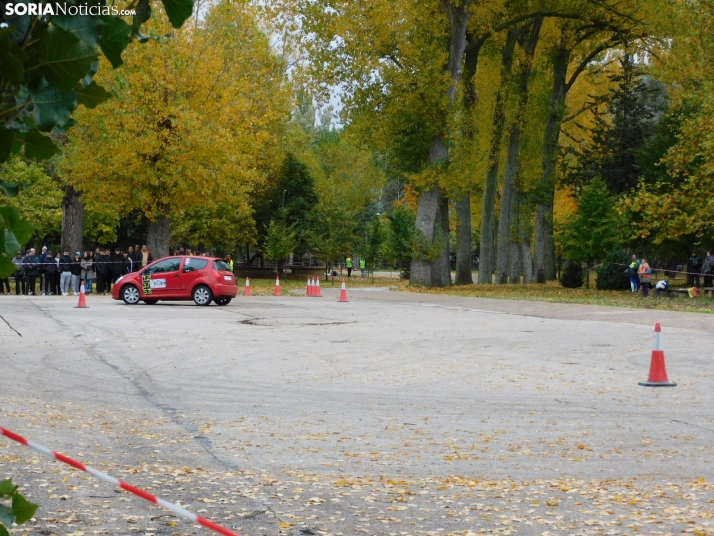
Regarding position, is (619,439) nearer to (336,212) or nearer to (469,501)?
(469,501)

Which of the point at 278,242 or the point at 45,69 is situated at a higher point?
the point at 278,242

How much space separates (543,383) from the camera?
1412 centimetres

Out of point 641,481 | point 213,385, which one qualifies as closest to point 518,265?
point 213,385

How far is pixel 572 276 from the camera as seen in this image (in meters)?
49.7

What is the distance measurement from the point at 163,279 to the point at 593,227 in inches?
867

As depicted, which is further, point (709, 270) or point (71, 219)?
point (71, 219)

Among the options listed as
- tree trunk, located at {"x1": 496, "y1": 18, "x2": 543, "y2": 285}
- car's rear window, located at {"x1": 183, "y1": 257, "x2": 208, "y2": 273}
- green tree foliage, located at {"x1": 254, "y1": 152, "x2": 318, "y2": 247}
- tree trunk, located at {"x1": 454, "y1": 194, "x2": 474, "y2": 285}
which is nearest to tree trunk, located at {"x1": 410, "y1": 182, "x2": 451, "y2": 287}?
tree trunk, located at {"x1": 454, "y1": 194, "x2": 474, "y2": 285}

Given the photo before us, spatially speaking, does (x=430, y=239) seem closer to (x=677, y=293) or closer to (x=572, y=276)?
(x=572, y=276)

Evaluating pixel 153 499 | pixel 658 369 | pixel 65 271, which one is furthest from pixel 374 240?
pixel 153 499

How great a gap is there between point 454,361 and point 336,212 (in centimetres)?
4420

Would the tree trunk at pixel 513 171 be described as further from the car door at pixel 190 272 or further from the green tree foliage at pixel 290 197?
the car door at pixel 190 272

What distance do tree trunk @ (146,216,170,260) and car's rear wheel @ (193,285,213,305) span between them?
12.5m

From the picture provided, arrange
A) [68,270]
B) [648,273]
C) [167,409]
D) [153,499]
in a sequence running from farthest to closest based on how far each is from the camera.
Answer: [648,273] < [68,270] < [167,409] < [153,499]

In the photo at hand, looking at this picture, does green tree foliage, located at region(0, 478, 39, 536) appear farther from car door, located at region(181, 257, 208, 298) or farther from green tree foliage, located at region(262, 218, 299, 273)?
green tree foliage, located at region(262, 218, 299, 273)
